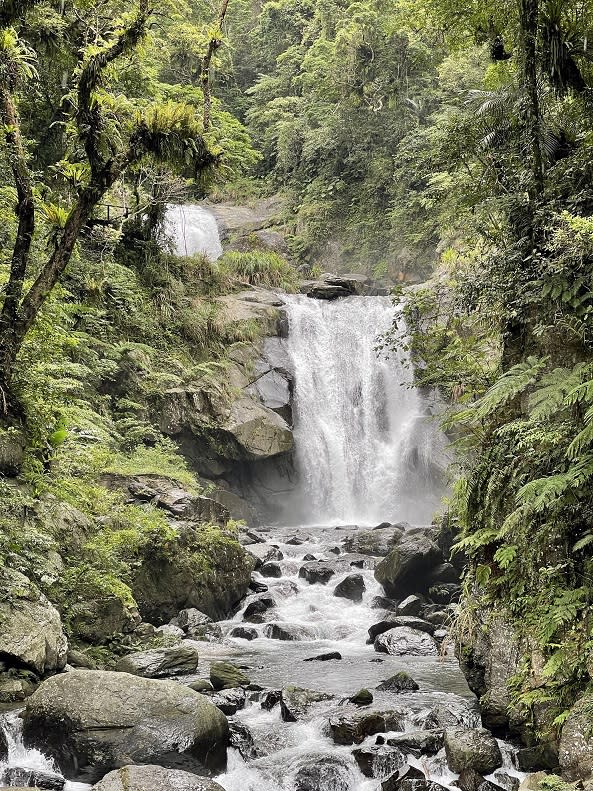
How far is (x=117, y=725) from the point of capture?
23.5ft

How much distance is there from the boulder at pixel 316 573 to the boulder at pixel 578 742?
889cm

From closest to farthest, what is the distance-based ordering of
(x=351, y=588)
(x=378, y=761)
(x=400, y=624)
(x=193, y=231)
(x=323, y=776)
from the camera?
1. (x=323, y=776)
2. (x=378, y=761)
3. (x=400, y=624)
4. (x=351, y=588)
5. (x=193, y=231)

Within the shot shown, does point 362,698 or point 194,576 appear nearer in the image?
point 362,698

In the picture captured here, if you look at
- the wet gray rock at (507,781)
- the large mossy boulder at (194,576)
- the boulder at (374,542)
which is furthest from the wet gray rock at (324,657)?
the boulder at (374,542)

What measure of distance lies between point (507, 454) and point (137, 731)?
4.62m

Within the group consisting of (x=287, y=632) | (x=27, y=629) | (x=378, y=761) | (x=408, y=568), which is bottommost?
(x=287, y=632)

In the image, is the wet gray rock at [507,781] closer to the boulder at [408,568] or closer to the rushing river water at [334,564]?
the rushing river water at [334,564]

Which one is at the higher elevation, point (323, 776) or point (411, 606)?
point (323, 776)

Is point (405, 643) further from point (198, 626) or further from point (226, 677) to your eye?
point (226, 677)

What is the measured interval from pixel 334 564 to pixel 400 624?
10.3ft

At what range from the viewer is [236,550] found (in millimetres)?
14055

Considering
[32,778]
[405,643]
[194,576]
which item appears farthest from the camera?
[194,576]

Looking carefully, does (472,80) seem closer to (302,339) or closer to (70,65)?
(302,339)

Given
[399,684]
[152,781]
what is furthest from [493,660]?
[152,781]
